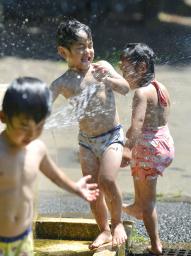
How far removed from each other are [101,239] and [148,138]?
677mm

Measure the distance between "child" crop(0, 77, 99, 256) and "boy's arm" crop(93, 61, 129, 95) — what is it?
1.23 metres

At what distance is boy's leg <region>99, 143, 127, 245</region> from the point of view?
170 inches

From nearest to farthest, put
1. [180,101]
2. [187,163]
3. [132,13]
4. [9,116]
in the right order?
[9,116]
[187,163]
[180,101]
[132,13]

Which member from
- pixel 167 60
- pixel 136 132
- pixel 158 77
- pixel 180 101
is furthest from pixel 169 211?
pixel 167 60

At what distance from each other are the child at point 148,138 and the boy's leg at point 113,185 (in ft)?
0.73

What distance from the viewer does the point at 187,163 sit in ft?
24.4

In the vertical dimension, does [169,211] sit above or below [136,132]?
below

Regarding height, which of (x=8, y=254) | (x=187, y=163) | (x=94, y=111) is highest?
(x=94, y=111)

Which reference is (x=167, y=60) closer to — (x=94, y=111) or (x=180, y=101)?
(x=180, y=101)

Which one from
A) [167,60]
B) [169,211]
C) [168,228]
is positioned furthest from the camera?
[167,60]

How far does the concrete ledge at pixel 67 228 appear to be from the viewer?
479 centimetres

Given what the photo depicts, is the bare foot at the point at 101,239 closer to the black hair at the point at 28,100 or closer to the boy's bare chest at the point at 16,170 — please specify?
the boy's bare chest at the point at 16,170

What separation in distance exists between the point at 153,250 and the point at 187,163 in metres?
2.76

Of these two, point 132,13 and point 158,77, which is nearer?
point 158,77
